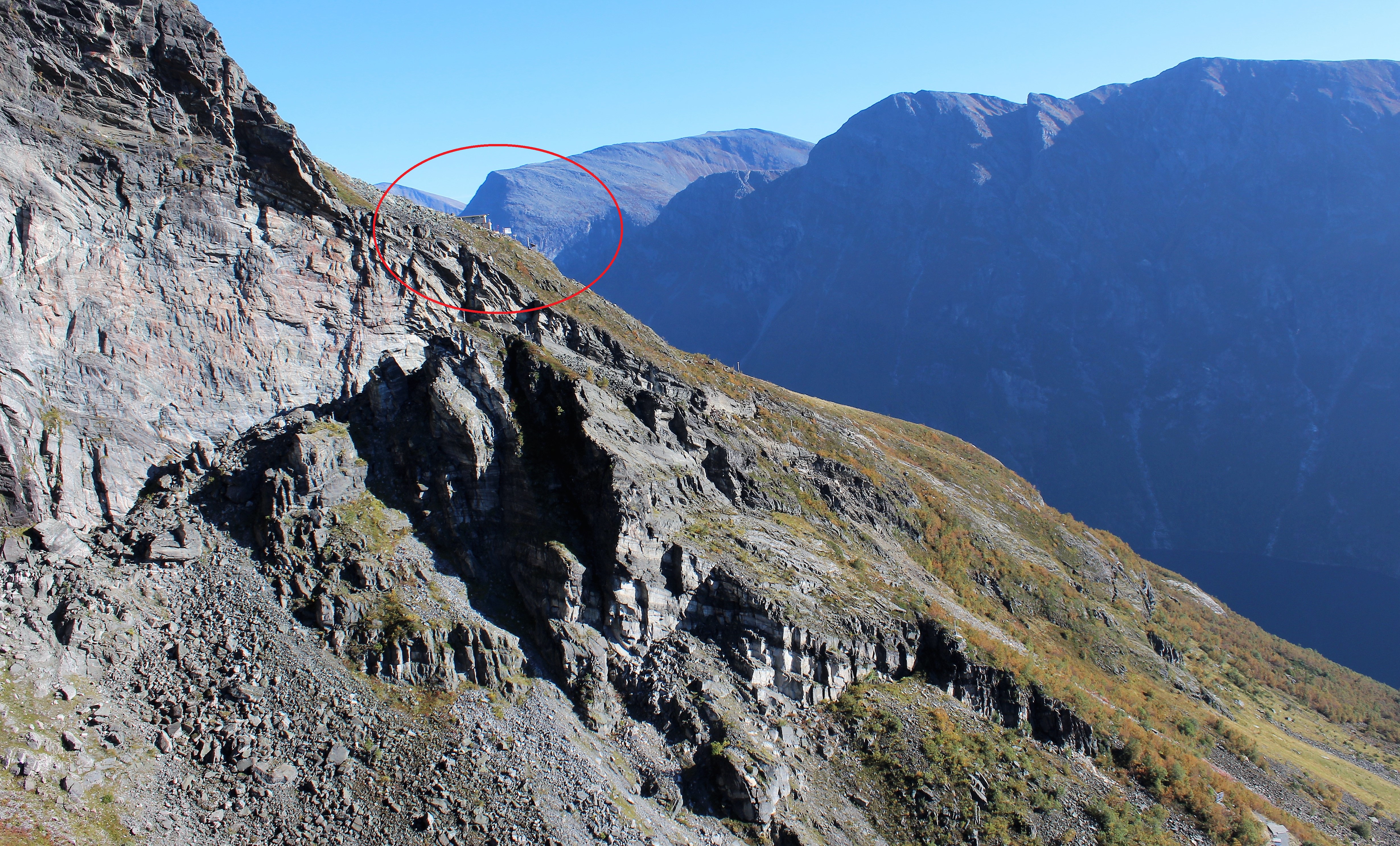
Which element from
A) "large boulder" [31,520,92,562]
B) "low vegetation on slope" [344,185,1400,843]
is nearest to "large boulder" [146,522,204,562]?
"large boulder" [31,520,92,562]

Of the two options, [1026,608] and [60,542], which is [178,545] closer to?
[60,542]

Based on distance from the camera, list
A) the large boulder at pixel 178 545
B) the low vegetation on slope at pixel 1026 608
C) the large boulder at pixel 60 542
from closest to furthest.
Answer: the large boulder at pixel 60 542 < the large boulder at pixel 178 545 < the low vegetation on slope at pixel 1026 608

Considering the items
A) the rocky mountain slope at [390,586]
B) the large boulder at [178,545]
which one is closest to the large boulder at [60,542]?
the rocky mountain slope at [390,586]

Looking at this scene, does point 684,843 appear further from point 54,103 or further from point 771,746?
point 54,103

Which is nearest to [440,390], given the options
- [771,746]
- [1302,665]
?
[771,746]

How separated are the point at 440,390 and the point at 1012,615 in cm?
4553

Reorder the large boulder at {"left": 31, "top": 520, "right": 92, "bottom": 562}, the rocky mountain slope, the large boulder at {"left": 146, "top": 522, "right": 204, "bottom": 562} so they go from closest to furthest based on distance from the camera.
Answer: the rocky mountain slope, the large boulder at {"left": 31, "top": 520, "right": 92, "bottom": 562}, the large boulder at {"left": 146, "top": 522, "right": 204, "bottom": 562}

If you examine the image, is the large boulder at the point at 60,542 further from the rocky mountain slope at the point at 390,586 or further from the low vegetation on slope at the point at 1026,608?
the low vegetation on slope at the point at 1026,608

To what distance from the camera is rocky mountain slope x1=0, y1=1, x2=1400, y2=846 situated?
1125 inches

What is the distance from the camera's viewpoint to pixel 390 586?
36062 millimetres

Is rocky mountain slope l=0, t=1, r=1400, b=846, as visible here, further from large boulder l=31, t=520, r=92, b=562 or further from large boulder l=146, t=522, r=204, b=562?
large boulder l=146, t=522, r=204, b=562

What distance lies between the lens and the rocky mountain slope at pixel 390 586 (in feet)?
93.7

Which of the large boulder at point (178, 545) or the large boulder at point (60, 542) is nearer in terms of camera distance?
the large boulder at point (60, 542)

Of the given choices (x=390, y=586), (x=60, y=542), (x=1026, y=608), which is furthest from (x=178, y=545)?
(x=1026, y=608)
